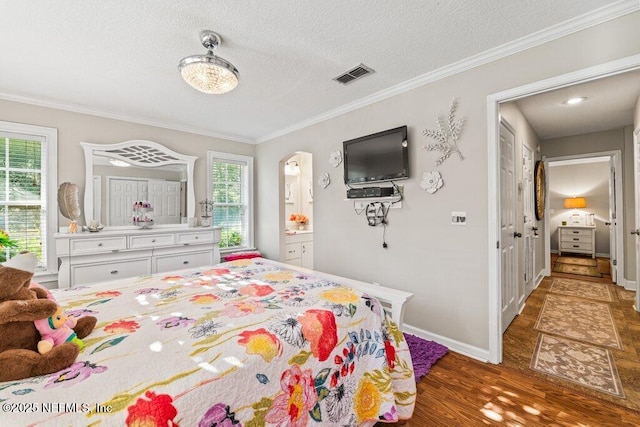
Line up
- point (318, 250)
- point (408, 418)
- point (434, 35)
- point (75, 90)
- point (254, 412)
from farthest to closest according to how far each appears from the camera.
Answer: point (318, 250), point (75, 90), point (434, 35), point (408, 418), point (254, 412)

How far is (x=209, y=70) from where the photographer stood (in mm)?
1916

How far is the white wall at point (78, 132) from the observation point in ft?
9.72

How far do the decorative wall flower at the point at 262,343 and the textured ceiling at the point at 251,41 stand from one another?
187 cm

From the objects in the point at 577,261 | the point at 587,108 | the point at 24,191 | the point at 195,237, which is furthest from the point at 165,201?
the point at 577,261

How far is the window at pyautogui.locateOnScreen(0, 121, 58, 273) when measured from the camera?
2898 millimetres

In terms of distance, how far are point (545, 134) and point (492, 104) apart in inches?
132

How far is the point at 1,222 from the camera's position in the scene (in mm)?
2893

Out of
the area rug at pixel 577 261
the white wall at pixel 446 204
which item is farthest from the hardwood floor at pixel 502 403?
the area rug at pixel 577 261

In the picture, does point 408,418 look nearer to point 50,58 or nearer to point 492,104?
point 492,104

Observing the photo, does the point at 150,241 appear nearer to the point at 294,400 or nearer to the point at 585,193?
the point at 294,400

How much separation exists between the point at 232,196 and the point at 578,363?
15.0 feet

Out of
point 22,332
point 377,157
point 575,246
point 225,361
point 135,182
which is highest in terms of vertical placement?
point 377,157

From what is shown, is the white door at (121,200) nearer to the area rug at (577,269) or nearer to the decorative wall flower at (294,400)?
the decorative wall flower at (294,400)

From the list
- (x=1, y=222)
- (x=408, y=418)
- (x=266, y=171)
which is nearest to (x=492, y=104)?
(x=408, y=418)
